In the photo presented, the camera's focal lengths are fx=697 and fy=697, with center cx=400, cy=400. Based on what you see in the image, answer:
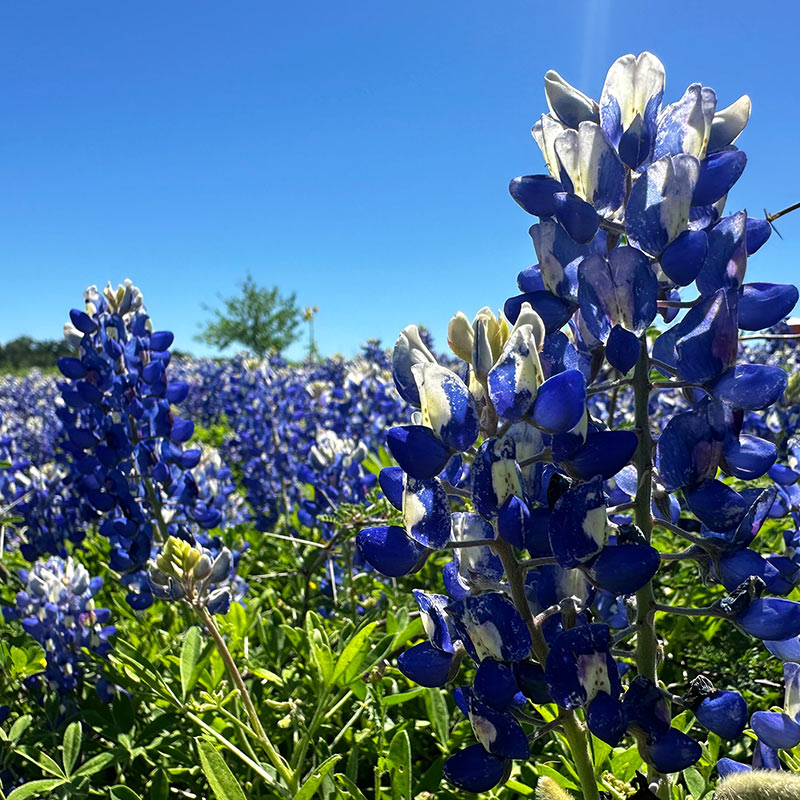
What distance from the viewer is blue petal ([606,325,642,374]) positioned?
897 mm

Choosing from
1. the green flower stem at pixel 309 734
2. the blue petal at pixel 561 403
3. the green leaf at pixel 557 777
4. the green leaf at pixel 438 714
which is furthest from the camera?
the green leaf at pixel 438 714

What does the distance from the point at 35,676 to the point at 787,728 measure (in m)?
1.95

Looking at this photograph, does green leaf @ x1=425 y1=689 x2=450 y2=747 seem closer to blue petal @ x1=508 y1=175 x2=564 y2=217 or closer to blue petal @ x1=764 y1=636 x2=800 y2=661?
blue petal @ x1=764 y1=636 x2=800 y2=661

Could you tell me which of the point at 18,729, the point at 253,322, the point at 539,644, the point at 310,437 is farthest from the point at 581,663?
the point at 253,322

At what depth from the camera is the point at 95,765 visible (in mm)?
1603

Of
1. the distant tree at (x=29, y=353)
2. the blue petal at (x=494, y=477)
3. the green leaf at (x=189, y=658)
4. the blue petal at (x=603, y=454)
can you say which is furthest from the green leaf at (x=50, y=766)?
the distant tree at (x=29, y=353)

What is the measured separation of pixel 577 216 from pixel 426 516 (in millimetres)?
451

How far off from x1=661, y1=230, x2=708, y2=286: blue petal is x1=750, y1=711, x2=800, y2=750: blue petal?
0.62 metres

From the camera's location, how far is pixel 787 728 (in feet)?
3.19

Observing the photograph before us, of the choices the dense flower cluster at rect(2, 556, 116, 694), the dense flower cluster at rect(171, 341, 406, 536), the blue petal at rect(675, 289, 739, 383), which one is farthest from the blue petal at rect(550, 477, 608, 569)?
the dense flower cluster at rect(171, 341, 406, 536)

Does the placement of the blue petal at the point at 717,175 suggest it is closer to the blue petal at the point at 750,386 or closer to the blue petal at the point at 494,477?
the blue petal at the point at 750,386

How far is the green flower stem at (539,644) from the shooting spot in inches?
34.2

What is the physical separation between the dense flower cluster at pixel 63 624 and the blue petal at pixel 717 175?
1.92 metres

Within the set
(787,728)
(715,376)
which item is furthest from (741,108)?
(787,728)
